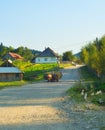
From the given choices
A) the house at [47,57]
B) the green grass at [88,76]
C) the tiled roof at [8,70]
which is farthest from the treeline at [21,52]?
the tiled roof at [8,70]

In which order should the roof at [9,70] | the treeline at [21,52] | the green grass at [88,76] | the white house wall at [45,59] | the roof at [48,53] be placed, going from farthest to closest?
the treeline at [21,52]
the white house wall at [45,59]
the roof at [48,53]
the roof at [9,70]
the green grass at [88,76]

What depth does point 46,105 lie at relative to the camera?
28.6m

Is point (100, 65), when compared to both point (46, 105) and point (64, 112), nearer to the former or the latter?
point (46, 105)

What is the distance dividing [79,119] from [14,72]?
5361 cm

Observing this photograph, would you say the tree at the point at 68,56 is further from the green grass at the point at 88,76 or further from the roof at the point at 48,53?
the green grass at the point at 88,76

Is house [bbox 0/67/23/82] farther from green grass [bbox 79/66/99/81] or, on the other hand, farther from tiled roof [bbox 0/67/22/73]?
green grass [bbox 79/66/99/81]

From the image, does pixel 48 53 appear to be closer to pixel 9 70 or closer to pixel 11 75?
pixel 9 70

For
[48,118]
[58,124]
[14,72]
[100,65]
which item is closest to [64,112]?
[48,118]

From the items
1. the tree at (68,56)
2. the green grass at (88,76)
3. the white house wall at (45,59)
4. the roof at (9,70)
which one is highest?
the tree at (68,56)

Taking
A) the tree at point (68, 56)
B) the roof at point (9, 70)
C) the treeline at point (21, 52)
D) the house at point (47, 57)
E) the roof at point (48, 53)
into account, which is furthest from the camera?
the treeline at point (21, 52)

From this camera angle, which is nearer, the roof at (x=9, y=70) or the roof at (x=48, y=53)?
the roof at (x=9, y=70)

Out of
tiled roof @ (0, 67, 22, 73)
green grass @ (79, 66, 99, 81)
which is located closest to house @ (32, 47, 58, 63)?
green grass @ (79, 66, 99, 81)

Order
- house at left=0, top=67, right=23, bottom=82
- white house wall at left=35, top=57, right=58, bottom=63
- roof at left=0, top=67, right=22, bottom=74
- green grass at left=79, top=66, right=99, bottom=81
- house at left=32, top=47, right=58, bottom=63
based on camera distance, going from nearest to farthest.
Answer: green grass at left=79, top=66, right=99, bottom=81, house at left=0, top=67, right=23, bottom=82, roof at left=0, top=67, right=22, bottom=74, house at left=32, top=47, right=58, bottom=63, white house wall at left=35, top=57, right=58, bottom=63

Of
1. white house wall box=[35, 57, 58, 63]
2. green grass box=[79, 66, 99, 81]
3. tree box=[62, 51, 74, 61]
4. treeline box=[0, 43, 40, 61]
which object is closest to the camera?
green grass box=[79, 66, 99, 81]
